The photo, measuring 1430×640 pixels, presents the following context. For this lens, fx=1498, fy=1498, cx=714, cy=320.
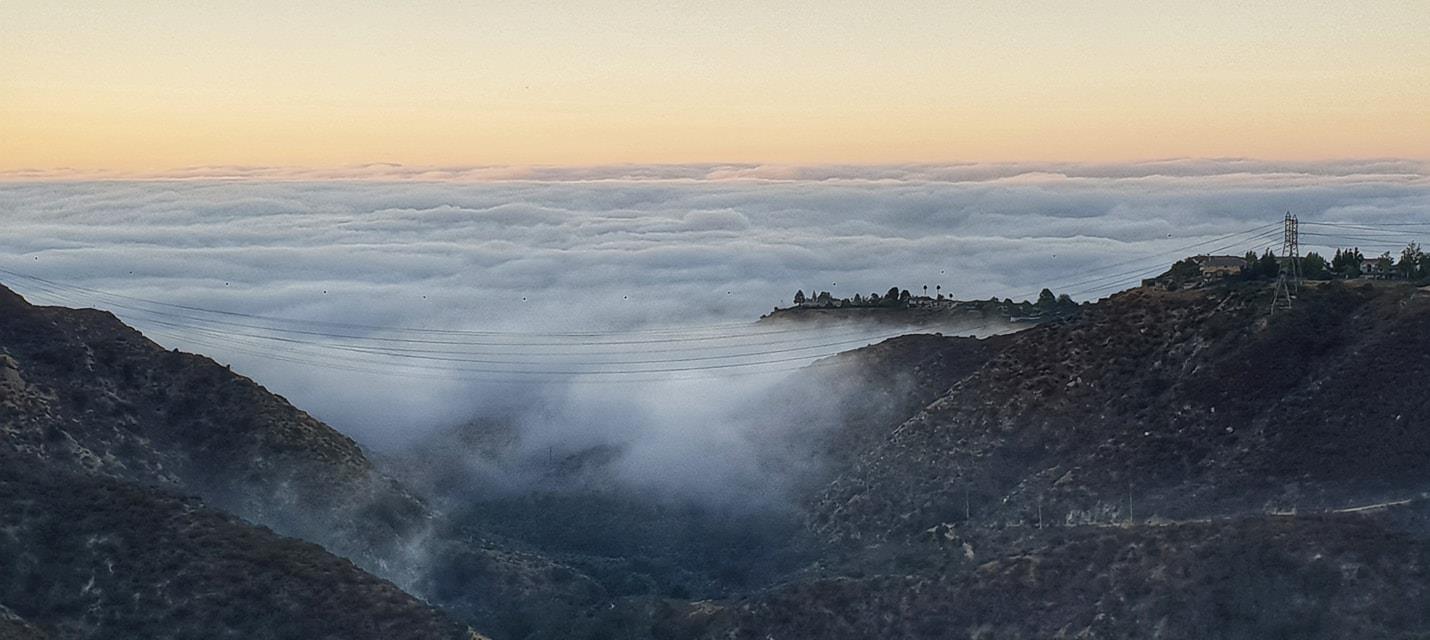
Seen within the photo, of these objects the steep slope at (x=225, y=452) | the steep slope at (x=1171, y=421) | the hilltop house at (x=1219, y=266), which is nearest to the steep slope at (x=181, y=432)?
the steep slope at (x=225, y=452)

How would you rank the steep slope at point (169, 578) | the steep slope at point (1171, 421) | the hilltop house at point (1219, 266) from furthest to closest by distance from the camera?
the hilltop house at point (1219, 266) → the steep slope at point (1171, 421) → the steep slope at point (169, 578)

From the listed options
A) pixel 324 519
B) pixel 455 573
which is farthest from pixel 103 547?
pixel 455 573

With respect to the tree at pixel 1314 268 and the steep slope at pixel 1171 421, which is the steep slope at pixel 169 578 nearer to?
the steep slope at pixel 1171 421

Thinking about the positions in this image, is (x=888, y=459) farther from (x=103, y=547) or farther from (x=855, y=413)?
(x=103, y=547)

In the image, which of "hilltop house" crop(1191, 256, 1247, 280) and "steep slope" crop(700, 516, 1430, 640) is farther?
"hilltop house" crop(1191, 256, 1247, 280)

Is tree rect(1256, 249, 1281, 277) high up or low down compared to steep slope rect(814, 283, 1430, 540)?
up

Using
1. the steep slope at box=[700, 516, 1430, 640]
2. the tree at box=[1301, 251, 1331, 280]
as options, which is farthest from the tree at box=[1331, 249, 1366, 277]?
the steep slope at box=[700, 516, 1430, 640]

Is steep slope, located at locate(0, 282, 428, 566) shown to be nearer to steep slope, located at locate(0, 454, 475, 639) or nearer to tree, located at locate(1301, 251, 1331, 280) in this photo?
steep slope, located at locate(0, 454, 475, 639)
